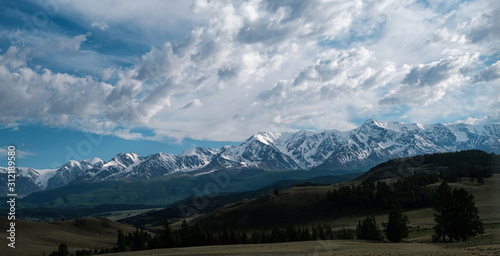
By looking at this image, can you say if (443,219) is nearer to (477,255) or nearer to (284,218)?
(477,255)

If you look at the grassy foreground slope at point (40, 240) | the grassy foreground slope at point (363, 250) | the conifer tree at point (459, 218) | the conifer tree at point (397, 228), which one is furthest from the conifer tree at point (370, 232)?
the grassy foreground slope at point (40, 240)

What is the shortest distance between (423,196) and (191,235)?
121999 millimetres

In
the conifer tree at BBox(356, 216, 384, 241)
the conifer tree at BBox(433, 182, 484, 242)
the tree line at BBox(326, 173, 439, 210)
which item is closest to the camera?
the conifer tree at BBox(433, 182, 484, 242)

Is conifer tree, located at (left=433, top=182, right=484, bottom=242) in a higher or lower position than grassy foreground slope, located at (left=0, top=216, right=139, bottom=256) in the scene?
higher

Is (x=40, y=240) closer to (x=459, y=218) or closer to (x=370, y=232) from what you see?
(x=370, y=232)

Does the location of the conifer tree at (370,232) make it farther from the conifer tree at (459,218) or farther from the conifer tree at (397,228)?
the conifer tree at (459,218)

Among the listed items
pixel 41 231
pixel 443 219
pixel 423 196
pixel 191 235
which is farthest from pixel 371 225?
pixel 41 231

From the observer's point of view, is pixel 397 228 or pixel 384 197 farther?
pixel 384 197

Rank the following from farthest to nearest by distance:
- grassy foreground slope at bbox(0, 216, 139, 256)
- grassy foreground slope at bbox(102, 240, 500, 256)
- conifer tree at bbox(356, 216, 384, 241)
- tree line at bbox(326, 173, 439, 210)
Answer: tree line at bbox(326, 173, 439, 210), grassy foreground slope at bbox(0, 216, 139, 256), conifer tree at bbox(356, 216, 384, 241), grassy foreground slope at bbox(102, 240, 500, 256)

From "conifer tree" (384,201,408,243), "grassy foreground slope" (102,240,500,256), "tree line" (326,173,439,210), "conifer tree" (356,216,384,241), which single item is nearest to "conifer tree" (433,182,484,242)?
"grassy foreground slope" (102,240,500,256)

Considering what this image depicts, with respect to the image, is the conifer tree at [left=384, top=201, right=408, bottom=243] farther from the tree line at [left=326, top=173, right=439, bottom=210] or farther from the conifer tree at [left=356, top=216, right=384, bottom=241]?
the tree line at [left=326, top=173, right=439, bottom=210]

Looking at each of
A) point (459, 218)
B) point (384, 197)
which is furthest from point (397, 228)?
point (384, 197)

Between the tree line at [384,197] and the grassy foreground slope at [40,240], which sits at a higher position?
the tree line at [384,197]

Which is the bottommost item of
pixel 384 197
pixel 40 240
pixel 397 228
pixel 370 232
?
pixel 40 240
